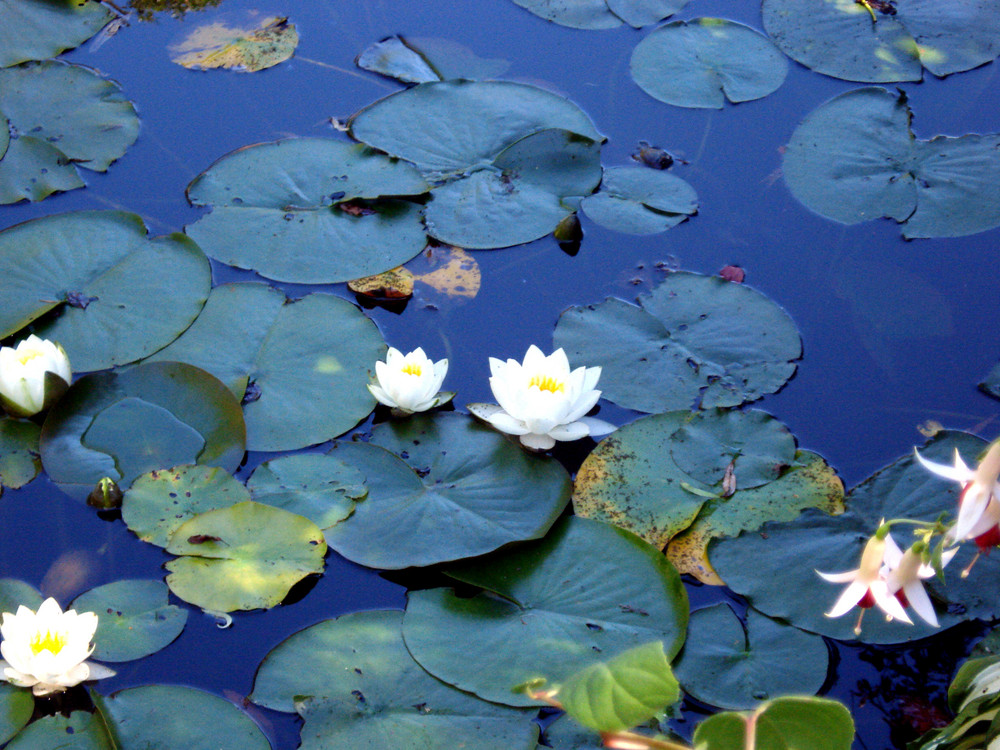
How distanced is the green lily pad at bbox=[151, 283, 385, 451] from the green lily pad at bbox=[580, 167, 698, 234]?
3.27 feet

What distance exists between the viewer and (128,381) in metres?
2.44

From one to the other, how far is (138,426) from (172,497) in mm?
267

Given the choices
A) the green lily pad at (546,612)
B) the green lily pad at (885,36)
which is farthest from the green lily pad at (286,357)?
the green lily pad at (885,36)

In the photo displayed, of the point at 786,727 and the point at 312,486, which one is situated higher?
the point at 786,727

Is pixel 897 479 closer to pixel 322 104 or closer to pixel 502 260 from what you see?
pixel 502 260

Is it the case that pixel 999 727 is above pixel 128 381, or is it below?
above

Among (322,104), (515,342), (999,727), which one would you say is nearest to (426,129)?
(322,104)

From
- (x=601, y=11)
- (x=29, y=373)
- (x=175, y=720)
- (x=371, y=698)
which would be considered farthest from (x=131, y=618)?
(x=601, y=11)

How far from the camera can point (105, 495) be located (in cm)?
219

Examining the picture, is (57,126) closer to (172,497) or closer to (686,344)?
(172,497)

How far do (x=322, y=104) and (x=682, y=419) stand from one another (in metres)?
2.07

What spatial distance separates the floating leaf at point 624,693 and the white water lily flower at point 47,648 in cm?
122

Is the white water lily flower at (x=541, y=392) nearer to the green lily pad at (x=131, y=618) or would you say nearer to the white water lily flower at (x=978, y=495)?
the green lily pad at (x=131, y=618)

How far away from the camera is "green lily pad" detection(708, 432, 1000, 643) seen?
2012 mm
